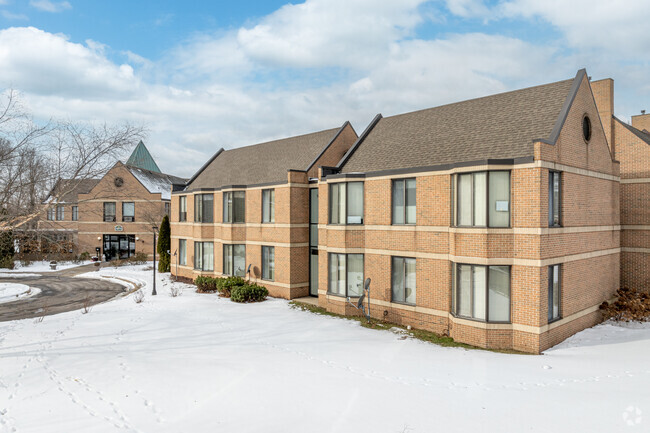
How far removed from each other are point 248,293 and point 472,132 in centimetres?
1401

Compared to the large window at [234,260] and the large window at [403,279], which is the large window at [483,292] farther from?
the large window at [234,260]

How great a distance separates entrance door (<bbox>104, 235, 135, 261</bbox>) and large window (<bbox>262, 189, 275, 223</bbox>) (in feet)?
96.8

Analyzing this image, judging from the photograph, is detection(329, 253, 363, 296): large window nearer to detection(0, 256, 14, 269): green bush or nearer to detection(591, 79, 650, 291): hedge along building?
detection(591, 79, 650, 291): hedge along building

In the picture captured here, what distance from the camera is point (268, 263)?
79.3 ft

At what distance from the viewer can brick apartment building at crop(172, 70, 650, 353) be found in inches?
538

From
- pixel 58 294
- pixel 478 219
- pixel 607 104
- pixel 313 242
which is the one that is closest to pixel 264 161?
pixel 313 242

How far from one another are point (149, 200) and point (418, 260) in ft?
130

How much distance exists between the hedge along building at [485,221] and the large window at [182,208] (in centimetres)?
1544

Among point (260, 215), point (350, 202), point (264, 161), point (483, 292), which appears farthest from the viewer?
point (264, 161)

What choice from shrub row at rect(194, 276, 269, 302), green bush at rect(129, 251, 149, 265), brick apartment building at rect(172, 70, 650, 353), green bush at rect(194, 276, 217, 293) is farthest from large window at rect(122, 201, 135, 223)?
brick apartment building at rect(172, 70, 650, 353)

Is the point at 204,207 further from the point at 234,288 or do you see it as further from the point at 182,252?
the point at 234,288

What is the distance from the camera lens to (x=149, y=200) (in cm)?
4722

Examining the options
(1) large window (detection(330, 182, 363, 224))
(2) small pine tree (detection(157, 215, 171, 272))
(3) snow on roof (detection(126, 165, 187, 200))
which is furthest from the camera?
(3) snow on roof (detection(126, 165, 187, 200))

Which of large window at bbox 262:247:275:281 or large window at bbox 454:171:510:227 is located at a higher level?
large window at bbox 454:171:510:227
